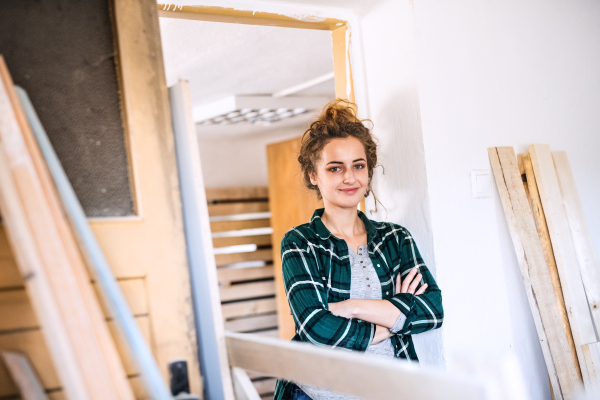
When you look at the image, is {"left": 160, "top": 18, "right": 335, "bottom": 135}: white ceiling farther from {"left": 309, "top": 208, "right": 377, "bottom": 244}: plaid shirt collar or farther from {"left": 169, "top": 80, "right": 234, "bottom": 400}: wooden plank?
{"left": 169, "top": 80, "right": 234, "bottom": 400}: wooden plank

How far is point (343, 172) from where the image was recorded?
Answer: 176 cm

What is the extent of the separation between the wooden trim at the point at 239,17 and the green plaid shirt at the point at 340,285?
0.79 meters

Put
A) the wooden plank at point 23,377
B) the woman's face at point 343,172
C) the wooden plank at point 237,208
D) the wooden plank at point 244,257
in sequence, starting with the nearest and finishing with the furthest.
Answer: the wooden plank at point 23,377
the woman's face at point 343,172
the wooden plank at point 244,257
the wooden plank at point 237,208

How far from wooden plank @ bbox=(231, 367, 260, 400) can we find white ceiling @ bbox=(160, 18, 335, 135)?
179 centimetres

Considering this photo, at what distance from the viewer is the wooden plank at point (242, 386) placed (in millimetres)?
1134

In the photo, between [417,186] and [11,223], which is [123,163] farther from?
[417,186]

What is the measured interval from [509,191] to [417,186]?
385mm

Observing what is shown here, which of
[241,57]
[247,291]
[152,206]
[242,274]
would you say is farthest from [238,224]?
[152,206]

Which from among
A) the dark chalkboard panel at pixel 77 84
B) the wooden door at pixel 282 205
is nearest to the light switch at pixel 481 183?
the dark chalkboard panel at pixel 77 84

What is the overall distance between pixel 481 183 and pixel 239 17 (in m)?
1.12

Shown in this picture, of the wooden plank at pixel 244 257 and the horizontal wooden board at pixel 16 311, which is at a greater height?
the horizontal wooden board at pixel 16 311

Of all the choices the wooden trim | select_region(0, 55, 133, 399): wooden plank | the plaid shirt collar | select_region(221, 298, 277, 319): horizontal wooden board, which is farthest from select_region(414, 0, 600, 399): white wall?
select_region(221, 298, 277, 319): horizontal wooden board

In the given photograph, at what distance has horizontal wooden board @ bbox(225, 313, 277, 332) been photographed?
187 inches

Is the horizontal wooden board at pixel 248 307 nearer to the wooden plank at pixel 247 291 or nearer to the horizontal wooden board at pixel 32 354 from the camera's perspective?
the wooden plank at pixel 247 291
